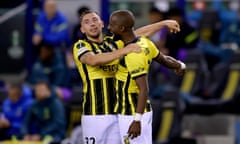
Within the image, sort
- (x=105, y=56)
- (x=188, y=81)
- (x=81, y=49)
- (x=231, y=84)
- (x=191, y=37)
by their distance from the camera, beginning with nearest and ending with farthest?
(x=105, y=56), (x=81, y=49), (x=188, y=81), (x=231, y=84), (x=191, y=37)

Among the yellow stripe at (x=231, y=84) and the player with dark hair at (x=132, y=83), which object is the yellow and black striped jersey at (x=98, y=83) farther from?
the yellow stripe at (x=231, y=84)

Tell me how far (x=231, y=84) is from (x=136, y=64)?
17.2 feet

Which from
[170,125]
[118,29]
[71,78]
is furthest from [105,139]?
[71,78]

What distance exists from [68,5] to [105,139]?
20.5 feet

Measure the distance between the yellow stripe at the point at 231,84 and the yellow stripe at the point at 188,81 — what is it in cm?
48

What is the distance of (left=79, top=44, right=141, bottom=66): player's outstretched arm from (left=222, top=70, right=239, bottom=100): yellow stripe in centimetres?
505

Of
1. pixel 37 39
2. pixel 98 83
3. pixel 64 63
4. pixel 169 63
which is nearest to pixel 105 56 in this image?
pixel 98 83

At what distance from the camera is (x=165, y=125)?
520 inches

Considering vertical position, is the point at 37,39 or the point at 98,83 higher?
the point at 98,83

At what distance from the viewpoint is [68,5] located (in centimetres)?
1552

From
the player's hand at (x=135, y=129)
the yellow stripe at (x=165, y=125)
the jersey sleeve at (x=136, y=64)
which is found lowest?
the yellow stripe at (x=165, y=125)

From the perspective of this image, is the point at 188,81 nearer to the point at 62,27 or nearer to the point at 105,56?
the point at 62,27

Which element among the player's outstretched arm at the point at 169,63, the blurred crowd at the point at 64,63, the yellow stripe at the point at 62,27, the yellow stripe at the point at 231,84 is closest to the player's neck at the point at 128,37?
the player's outstretched arm at the point at 169,63

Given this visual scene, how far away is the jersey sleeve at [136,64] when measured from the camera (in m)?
9.07
